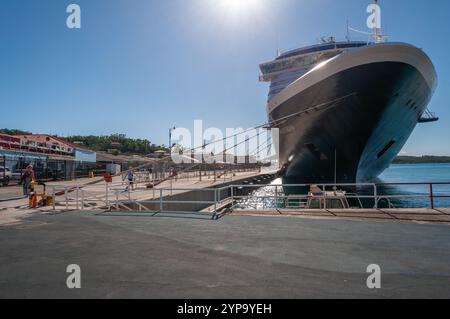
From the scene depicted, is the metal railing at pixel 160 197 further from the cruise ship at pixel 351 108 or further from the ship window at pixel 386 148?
the ship window at pixel 386 148

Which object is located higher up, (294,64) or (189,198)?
(294,64)

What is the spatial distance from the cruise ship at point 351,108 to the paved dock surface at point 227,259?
10.8 m

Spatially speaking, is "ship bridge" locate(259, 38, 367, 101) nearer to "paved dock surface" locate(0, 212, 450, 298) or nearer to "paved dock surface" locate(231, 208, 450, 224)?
"paved dock surface" locate(231, 208, 450, 224)

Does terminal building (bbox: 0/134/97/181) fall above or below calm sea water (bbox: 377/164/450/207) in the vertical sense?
above

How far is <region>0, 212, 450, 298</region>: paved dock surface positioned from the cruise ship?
10801 millimetres

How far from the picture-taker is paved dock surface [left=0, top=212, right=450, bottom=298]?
13.1 feet

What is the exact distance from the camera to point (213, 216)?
1014 cm

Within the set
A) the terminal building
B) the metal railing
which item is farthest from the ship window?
the terminal building

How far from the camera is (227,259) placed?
210 inches

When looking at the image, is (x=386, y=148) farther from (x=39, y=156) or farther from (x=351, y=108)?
(x=39, y=156)

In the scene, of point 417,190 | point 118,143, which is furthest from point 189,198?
point 118,143

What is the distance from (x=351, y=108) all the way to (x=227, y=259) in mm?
15199
